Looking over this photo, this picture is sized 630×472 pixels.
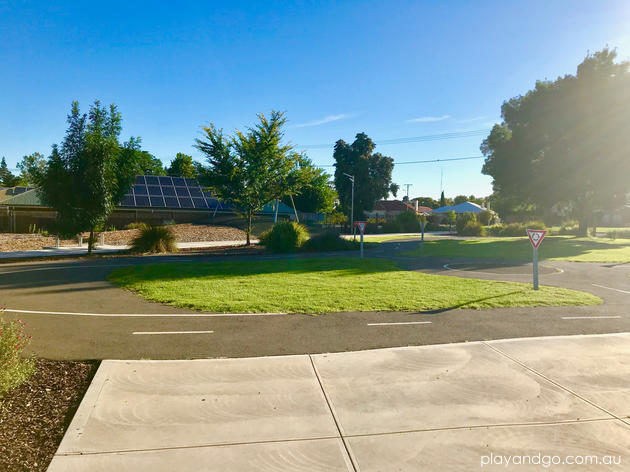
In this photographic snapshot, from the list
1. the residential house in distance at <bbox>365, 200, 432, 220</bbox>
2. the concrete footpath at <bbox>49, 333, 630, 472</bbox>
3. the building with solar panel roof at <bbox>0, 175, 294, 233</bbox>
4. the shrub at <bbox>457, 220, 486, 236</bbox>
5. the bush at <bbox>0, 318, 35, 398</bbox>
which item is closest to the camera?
the concrete footpath at <bbox>49, 333, 630, 472</bbox>

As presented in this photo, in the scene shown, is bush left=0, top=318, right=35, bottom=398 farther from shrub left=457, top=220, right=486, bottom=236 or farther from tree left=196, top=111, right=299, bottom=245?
shrub left=457, top=220, right=486, bottom=236

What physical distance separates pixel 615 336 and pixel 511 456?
4.64 metres

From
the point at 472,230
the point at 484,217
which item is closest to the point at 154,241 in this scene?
the point at 472,230

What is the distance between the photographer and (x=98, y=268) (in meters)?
15.2

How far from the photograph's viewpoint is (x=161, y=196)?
37156mm

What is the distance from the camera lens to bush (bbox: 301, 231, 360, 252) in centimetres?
2382

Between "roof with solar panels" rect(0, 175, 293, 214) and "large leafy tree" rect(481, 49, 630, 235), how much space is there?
75.8 feet

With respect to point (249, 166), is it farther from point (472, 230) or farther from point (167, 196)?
point (472, 230)

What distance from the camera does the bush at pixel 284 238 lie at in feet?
74.3

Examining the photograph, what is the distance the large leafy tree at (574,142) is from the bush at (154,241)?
29.9 metres

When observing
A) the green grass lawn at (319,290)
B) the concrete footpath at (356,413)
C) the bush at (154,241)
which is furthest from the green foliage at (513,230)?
the concrete footpath at (356,413)

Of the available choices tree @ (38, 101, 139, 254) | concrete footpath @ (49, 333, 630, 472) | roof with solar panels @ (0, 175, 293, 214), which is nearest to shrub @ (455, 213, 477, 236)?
roof with solar panels @ (0, 175, 293, 214)

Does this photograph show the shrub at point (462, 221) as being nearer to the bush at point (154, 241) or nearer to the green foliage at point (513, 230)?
the green foliage at point (513, 230)

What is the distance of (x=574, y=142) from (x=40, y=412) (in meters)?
39.2
